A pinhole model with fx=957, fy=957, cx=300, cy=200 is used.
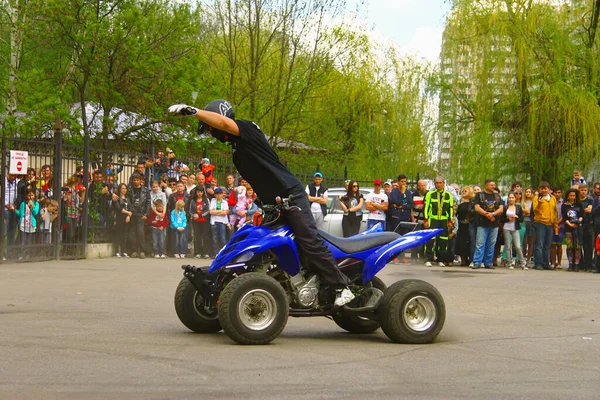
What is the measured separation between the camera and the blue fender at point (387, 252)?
29.1 ft

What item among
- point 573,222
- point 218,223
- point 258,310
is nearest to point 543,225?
point 573,222

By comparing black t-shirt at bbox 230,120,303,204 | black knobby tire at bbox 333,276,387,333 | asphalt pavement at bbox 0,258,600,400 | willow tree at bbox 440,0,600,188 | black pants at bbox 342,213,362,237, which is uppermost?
willow tree at bbox 440,0,600,188

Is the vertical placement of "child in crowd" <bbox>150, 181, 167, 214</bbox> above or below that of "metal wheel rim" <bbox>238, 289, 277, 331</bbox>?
above

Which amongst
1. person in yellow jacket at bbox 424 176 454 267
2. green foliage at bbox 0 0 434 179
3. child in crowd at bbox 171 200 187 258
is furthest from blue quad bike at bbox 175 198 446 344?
green foliage at bbox 0 0 434 179

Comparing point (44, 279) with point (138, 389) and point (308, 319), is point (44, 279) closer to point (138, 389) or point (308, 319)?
point (308, 319)

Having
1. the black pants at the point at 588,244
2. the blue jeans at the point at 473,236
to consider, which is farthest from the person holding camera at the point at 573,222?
the blue jeans at the point at 473,236

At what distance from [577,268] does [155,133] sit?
41.9 feet

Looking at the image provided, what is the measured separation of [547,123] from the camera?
30.1 m

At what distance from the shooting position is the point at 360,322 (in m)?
9.34

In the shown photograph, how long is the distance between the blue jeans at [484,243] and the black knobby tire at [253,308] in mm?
13375

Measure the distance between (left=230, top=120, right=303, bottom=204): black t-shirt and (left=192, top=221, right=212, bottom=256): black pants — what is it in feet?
45.1

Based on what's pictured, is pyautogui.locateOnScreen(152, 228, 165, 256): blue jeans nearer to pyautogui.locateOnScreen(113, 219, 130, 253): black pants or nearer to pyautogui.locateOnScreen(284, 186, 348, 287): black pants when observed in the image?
pyautogui.locateOnScreen(113, 219, 130, 253): black pants

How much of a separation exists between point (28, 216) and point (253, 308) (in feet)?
35.5

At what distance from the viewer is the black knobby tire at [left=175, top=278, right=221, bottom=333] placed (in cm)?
886
